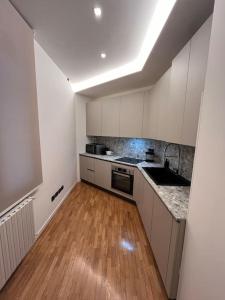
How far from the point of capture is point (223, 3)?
67 cm

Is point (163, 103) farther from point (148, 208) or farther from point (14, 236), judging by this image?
point (14, 236)

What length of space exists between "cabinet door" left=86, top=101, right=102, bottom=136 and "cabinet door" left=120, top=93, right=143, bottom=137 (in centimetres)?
71

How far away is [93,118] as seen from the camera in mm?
3588

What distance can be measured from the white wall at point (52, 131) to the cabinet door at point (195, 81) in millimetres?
1803

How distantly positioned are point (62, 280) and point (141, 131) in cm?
249

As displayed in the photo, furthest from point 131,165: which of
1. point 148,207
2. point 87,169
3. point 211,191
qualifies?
point 211,191

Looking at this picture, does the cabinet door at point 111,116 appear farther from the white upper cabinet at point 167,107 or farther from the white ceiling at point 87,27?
the white ceiling at point 87,27

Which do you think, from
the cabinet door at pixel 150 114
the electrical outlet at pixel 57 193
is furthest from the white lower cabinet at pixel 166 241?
the electrical outlet at pixel 57 193

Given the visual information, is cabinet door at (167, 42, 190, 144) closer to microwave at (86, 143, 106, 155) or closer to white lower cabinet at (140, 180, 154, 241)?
white lower cabinet at (140, 180, 154, 241)

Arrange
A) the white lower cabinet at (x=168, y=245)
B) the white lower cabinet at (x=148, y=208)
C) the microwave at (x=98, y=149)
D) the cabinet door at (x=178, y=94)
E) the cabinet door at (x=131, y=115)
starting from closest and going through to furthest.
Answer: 1. the white lower cabinet at (x=168, y=245)
2. the cabinet door at (x=178, y=94)
3. the white lower cabinet at (x=148, y=208)
4. the cabinet door at (x=131, y=115)
5. the microwave at (x=98, y=149)

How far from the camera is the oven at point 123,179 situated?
263cm

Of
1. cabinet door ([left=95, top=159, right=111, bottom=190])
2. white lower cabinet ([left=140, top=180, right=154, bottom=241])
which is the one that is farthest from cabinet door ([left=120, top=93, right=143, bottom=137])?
white lower cabinet ([left=140, top=180, right=154, bottom=241])

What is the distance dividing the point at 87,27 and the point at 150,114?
1637 millimetres

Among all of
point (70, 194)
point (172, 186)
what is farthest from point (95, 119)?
point (172, 186)
